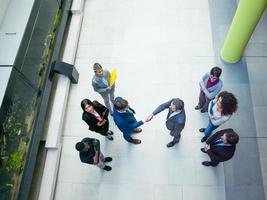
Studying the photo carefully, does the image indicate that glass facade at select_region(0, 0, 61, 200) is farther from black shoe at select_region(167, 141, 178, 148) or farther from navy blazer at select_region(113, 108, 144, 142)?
black shoe at select_region(167, 141, 178, 148)

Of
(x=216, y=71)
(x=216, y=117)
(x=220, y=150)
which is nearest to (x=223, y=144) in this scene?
(x=220, y=150)

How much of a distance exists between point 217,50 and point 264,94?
135 centimetres

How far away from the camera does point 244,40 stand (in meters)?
5.29

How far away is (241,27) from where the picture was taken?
199 inches

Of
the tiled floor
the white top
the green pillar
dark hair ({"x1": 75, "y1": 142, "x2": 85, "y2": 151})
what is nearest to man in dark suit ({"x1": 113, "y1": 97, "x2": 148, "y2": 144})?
dark hair ({"x1": 75, "y1": 142, "x2": 85, "y2": 151})

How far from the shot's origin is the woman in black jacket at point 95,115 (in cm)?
409

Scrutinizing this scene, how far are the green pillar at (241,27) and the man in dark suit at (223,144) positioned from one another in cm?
236

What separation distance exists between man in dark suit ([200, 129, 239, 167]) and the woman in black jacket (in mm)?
1626

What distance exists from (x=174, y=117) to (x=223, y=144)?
79 cm

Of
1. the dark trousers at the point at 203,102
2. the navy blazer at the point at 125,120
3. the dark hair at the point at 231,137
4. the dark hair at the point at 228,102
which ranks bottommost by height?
the dark hair at the point at 231,137

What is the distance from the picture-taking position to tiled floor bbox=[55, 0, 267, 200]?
4656 mm

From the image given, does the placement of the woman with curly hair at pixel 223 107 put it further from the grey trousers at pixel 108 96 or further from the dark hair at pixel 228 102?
the grey trousers at pixel 108 96

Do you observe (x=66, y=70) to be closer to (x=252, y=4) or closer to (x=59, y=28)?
(x=59, y=28)

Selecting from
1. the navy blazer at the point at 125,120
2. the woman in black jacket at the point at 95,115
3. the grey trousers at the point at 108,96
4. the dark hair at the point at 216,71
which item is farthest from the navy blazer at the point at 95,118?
the dark hair at the point at 216,71
